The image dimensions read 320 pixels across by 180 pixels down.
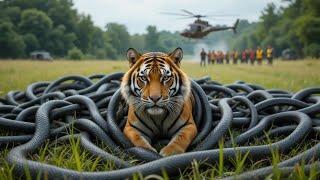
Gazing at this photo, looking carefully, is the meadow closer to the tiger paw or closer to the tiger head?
the tiger head

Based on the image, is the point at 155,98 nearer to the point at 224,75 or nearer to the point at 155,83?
the point at 155,83

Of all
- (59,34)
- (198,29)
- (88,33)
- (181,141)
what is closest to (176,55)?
(181,141)

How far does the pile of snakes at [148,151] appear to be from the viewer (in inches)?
132

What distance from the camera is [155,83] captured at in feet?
12.6

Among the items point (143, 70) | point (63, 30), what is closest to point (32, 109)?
point (143, 70)

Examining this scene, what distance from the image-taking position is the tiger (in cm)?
385

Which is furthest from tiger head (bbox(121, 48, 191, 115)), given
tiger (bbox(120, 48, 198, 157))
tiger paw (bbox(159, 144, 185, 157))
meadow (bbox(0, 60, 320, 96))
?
meadow (bbox(0, 60, 320, 96))

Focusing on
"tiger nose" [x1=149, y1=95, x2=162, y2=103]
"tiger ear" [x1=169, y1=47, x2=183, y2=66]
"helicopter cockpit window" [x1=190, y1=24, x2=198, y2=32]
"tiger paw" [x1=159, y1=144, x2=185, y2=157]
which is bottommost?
"tiger paw" [x1=159, y1=144, x2=185, y2=157]

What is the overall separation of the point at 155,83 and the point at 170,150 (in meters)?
0.58

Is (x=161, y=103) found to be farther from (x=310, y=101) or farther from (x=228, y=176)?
(x=310, y=101)

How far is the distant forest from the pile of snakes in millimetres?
39370

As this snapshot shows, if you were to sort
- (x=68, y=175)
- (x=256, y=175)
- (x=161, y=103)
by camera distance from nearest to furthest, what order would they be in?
(x=256, y=175) < (x=68, y=175) < (x=161, y=103)

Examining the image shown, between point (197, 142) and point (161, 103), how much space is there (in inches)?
26.7

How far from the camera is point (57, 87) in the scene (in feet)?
23.1
